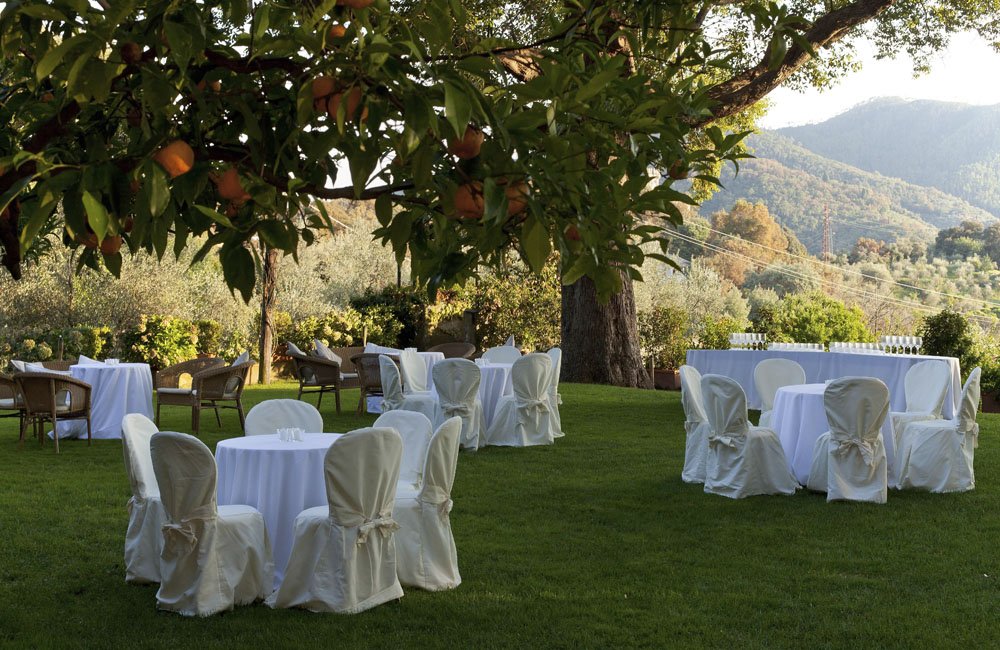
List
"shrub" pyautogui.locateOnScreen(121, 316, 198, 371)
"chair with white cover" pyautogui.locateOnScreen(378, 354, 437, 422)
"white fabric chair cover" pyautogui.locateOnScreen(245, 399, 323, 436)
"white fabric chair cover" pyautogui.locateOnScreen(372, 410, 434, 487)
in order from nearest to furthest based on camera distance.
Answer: "white fabric chair cover" pyautogui.locateOnScreen(372, 410, 434, 487), "white fabric chair cover" pyautogui.locateOnScreen(245, 399, 323, 436), "chair with white cover" pyautogui.locateOnScreen(378, 354, 437, 422), "shrub" pyautogui.locateOnScreen(121, 316, 198, 371)

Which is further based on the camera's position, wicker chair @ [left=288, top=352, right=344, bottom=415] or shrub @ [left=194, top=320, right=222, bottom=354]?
shrub @ [left=194, top=320, right=222, bottom=354]

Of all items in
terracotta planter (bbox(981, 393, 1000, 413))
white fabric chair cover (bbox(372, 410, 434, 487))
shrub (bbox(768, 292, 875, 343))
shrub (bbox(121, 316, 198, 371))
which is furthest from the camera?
shrub (bbox(768, 292, 875, 343))

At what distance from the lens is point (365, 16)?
124 centimetres

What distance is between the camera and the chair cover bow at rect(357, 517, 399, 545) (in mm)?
3957

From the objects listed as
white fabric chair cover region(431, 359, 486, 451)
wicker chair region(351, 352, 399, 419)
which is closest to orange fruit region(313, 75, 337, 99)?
white fabric chair cover region(431, 359, 486, 451)

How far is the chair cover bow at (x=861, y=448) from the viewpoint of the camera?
6.12 meters

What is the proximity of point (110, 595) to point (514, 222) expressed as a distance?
3728 millimetres

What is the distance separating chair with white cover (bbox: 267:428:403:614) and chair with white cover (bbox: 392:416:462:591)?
23 cm

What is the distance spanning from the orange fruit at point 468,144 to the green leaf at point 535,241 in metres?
0.14

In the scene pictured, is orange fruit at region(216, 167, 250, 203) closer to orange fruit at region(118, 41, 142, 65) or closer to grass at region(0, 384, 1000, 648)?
orange fruit at region(118, 41, 142, 65)

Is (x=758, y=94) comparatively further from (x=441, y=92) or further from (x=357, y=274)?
(x=357, y=274)

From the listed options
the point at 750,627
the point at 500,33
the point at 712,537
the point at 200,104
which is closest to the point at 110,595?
the point at 750,627

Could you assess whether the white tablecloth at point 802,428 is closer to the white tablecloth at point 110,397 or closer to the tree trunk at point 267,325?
the white tablecloth at point 110,397


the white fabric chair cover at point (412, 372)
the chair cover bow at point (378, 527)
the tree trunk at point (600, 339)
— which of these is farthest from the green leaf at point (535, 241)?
the tree trunk at point (600, 339)
